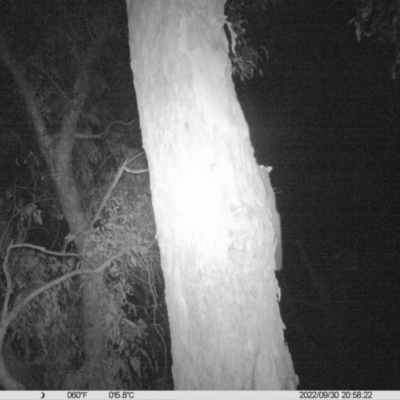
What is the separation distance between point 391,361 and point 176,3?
1307 centimetres

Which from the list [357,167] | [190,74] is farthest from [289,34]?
[190,74]

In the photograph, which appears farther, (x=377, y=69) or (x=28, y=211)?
(x=377, y=69)

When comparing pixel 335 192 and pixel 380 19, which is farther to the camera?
pixel 335 192

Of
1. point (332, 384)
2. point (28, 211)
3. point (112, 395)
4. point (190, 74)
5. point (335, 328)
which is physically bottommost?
point (332, 384)

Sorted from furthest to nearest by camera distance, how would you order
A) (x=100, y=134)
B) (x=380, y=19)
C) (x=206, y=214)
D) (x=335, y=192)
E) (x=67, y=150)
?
(x=335, y=192)
(x=100, y=134)
(x=67, y=150)
(x=380, y=19)
(x=206, y=214)

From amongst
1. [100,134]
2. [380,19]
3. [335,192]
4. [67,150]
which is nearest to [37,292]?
[67,150]

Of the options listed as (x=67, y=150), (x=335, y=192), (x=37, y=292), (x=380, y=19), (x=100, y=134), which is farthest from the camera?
(x=335, y=192)

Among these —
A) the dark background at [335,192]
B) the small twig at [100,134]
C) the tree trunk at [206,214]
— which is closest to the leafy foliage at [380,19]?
the tree trunk at [206,214]

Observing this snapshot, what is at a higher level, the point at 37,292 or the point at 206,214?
the point at 206,214

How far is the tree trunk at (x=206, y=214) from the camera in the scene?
4.12 ft

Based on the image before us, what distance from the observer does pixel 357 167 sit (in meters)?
14.4

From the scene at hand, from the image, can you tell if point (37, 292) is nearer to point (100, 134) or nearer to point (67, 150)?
point (67, 150)

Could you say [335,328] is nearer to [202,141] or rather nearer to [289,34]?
[289,34]

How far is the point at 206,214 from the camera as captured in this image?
128 cm
